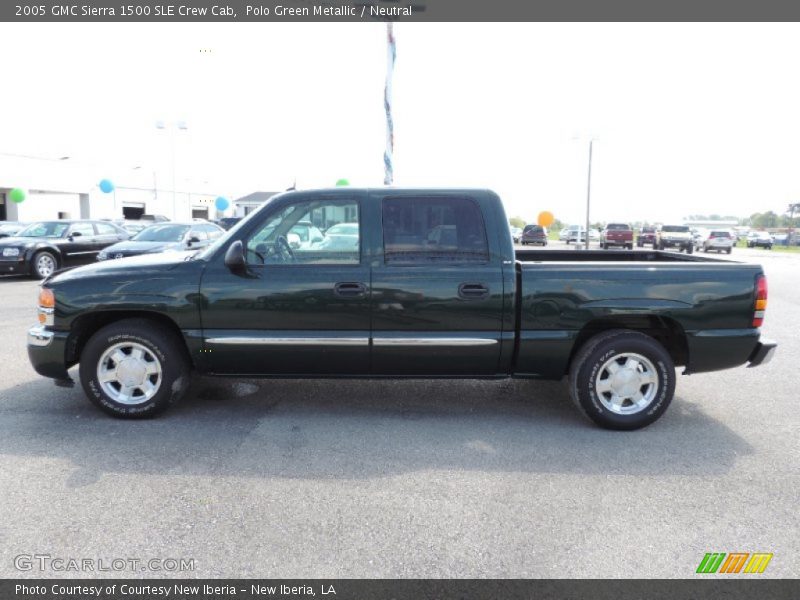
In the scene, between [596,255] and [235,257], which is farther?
[596,255]

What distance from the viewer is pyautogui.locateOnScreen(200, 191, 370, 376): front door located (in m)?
4.54

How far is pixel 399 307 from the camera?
454 cm

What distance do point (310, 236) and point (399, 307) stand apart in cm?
90

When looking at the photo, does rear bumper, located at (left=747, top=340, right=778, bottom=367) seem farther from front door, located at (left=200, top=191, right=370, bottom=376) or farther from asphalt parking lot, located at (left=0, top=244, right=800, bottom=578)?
front door, located at (left=200, top=191, right=370, bottom=376)

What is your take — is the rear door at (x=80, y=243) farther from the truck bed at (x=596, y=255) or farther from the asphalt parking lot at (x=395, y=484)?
the truck bed at (x=596, y=255)

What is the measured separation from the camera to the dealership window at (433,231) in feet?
15.0

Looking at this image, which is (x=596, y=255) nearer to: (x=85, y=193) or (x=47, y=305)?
(x=47, y=305)

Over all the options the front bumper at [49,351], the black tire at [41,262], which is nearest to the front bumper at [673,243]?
the black tire at [41,262]

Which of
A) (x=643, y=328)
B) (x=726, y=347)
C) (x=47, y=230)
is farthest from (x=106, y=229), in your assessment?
(x=726, y=347)

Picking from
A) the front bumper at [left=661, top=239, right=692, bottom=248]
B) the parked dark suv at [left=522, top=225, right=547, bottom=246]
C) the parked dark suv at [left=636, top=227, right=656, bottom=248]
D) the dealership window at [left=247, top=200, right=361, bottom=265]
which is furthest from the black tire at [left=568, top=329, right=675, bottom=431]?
the parked dark suv at [left=636, top=227, right=656, bottom=248]

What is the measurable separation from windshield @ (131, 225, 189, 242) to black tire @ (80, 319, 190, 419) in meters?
9.65

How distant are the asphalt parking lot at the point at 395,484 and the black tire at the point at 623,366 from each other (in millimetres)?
137

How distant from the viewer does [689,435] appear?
14.9ft

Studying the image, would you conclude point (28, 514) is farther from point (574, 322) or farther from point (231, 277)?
point (574, 322)
